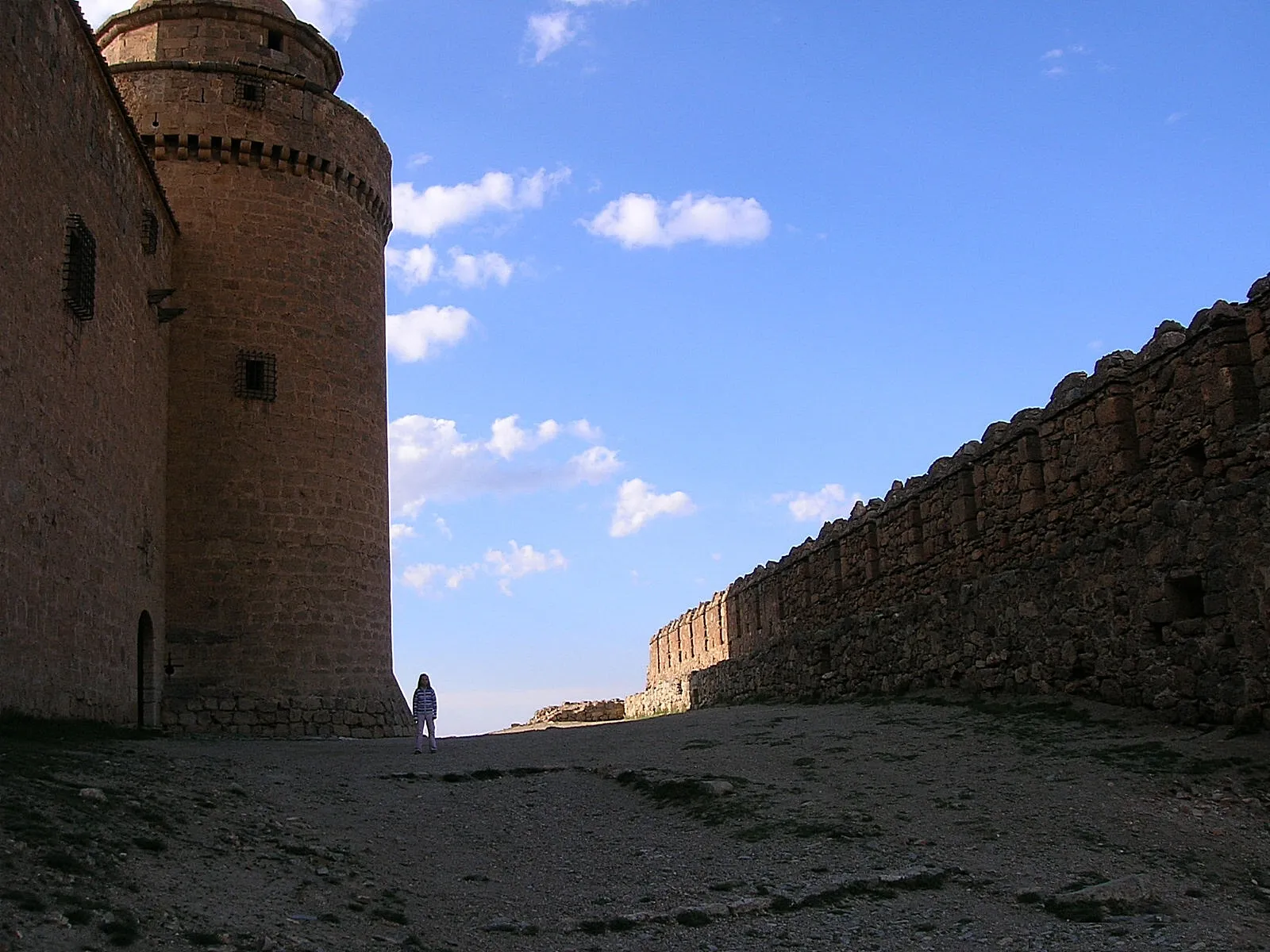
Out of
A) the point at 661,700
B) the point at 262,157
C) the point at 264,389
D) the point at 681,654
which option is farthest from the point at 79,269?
the point at 661,700

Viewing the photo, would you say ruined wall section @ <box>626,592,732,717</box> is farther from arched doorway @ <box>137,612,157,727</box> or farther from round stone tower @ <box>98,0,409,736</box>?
arched doorway @ <box>137,612,157,727</box>

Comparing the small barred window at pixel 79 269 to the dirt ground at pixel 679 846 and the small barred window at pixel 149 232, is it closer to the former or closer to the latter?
the small barred window at pixel 149 232

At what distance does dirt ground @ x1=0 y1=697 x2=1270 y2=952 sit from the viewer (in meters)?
5.50

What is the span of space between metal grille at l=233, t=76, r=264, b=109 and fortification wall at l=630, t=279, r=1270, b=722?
11.4 meters

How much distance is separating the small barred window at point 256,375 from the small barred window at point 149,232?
2047 millimetres

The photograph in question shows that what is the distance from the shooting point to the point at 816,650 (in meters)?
16.3

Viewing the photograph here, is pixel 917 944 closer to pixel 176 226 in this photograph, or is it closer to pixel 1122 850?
pixel 1122 850

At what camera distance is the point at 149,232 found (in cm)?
1644

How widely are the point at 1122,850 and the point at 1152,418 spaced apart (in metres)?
4.53

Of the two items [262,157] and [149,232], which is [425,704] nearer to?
[149,232]

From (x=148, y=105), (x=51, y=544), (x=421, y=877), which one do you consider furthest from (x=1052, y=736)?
(x=148, y=105)

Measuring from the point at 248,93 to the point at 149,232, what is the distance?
3.61 meters

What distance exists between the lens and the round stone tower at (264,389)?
17.1 m

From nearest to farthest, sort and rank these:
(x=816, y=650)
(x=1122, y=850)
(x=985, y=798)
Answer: (x=1122, y=850), (x=985, y=798), (x=816, y=650)
